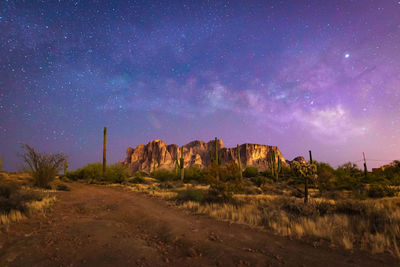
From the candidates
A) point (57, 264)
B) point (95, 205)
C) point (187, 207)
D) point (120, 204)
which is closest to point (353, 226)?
point (187, 207)

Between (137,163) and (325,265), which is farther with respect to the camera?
(137,163)

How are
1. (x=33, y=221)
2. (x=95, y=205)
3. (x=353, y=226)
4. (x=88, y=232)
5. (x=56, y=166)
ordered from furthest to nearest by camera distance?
(x=56, y=166)
(x=95, y=205)
(x=33, y=221)
(x=353, y=226)
(x=88, y=232)

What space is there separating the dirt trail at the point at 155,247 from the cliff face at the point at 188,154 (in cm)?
10737

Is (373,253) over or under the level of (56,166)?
under

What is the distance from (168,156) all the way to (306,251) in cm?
11841

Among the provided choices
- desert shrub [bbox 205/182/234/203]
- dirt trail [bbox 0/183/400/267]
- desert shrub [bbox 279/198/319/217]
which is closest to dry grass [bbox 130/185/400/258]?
desert shrub [bbox 279/198/319/217]

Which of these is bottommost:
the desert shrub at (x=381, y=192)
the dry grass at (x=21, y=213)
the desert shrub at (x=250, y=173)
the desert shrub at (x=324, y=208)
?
the desert shrub at (x=250, y=173)

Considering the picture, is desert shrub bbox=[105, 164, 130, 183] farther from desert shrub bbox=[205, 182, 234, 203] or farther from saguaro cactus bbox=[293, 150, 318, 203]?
saguaro cactus bbox=[293, 150, 318, 203]

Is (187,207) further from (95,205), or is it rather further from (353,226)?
(353,226)

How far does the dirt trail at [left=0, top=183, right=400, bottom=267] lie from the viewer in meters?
4.21

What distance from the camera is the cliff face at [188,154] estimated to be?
116 meters

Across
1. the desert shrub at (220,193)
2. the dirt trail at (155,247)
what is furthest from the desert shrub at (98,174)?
the dirt trail at (155,247)

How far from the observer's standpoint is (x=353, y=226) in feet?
21.3

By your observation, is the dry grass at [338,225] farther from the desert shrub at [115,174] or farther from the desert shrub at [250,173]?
the desert shrub at [250,173]
